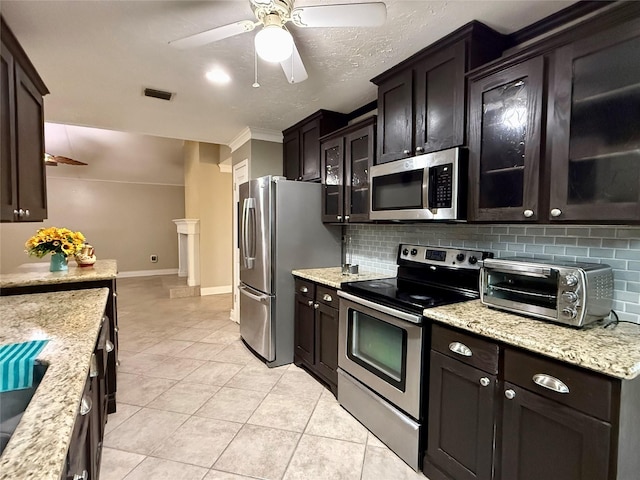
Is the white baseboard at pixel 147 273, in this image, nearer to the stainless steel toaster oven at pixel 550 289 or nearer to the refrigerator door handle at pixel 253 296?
the refrigerator door handle at pixel 253 296

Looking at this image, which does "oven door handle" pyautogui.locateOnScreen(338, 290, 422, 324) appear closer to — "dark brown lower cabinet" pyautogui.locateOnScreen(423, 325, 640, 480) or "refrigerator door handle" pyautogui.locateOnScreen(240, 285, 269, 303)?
"dark brown lower cabinet" pyautogui.locateOnScreen(423, 325, 640, 480)

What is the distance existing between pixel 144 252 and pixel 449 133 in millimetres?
8243

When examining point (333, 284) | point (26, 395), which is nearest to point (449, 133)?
point (333, 284)

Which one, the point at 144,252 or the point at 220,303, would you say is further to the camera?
the point at 144,252

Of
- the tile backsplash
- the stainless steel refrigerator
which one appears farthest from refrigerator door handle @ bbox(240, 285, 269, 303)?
the tile backsplash

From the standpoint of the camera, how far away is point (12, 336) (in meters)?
1.33

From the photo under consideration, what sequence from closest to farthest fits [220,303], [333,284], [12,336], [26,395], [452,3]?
1. [26,395]
2. [12,336]
3. [452,3]
4. [333,284]
5. [220,303]

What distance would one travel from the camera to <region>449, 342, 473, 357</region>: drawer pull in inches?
59.0

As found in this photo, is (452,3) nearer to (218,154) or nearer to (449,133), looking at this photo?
(449,133)

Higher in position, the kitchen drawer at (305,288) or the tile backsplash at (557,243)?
the tile backsplash at (557,243)

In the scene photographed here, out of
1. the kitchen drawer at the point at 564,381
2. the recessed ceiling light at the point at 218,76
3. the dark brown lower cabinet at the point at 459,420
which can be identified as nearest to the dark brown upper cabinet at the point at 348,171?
the recessed ceiling light at the point at 218,76

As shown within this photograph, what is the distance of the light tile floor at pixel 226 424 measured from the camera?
179cm

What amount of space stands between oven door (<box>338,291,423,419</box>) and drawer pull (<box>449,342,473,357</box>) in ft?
0.59

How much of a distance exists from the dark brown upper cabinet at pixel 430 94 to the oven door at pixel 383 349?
108 cm
